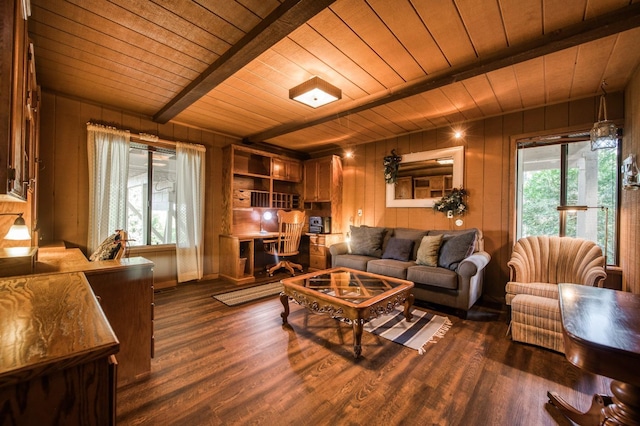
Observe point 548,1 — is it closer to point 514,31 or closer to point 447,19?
point 514,31

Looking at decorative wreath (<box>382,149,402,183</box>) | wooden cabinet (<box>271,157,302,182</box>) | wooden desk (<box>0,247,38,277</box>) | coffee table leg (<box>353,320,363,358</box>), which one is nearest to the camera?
wooden desk (<box>0,247,38,277</box>)

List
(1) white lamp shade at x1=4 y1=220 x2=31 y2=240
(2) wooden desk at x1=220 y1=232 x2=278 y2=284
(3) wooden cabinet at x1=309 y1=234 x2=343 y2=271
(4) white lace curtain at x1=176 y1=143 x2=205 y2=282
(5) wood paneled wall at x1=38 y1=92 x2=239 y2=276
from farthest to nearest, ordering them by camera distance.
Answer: (3) wooden cabinet at x1=309 y1=234 x2=343 y2=271
(2) wooden desk at x1=220 y1=232 x2=278 y2=284
(4) white lace curtain at x1=176 y1=143 x2=205 y2=282
(5) wood paneled wall at x1=38 y1=92 x2=239 y2=276
(1) white lamp shade at x1=4 y1=220 x2=31 y2=240

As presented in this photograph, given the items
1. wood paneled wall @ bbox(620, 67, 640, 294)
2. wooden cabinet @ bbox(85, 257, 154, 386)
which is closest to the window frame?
wood paneled wall @ bbox(620, 67, 640, 294)

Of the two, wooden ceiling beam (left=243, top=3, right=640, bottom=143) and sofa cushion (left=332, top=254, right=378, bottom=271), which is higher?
wooden ceiling beam (left=243, top=3, right=640, bottom=143)

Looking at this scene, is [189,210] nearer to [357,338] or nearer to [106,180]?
[106,180]

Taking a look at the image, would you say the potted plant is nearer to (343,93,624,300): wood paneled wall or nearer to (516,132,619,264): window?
(343,93,624,300): wood paneled wall

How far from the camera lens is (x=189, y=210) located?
13.4ft

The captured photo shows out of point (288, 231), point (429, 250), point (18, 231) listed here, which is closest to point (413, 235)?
point (429, 250)

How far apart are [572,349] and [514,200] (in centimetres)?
274

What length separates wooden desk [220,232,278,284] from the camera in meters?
4.21

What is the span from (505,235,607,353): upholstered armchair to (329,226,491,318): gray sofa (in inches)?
15.0

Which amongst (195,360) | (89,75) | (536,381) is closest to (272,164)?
(89,75)

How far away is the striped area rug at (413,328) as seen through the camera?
2443 mm

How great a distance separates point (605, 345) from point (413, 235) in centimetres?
298
